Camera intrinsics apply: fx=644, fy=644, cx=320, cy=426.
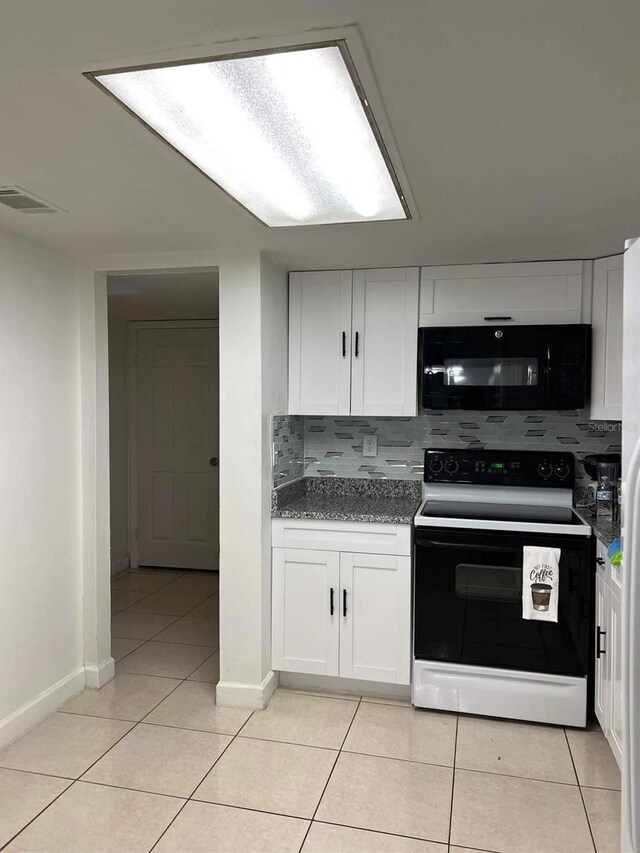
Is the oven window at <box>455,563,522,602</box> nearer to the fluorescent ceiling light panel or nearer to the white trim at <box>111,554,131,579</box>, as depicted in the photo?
the fluorescent ceiling light panel

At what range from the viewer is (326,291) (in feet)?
10.9

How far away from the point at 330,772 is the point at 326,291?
7.24ft

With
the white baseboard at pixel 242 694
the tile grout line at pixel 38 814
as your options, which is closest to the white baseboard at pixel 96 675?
the white baseboard at pixel 242 694

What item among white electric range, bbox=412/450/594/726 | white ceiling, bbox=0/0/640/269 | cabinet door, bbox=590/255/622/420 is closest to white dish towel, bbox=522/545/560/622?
white electric range, bbox=412/450/594/726

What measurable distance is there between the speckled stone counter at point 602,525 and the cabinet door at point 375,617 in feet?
2.76

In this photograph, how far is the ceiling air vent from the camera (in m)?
2.11

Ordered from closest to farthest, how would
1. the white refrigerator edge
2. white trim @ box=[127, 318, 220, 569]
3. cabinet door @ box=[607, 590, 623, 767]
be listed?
the white refrigerator edge
cabinet door @ box=[607, 590, 623, 767]
white trim @ box=[127, 318, 220, 569]

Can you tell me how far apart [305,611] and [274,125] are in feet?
7.39

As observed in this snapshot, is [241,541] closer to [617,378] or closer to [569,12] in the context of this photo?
[617,378]

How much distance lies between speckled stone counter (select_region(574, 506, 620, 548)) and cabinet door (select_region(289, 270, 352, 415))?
1.27 meters

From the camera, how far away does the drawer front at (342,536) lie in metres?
3.04

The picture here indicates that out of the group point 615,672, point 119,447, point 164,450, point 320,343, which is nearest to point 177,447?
point 164,450

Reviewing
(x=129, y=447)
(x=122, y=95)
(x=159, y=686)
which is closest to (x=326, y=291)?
(x=122, y=95)

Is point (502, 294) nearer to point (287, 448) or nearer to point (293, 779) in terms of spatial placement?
point (287, 448)
